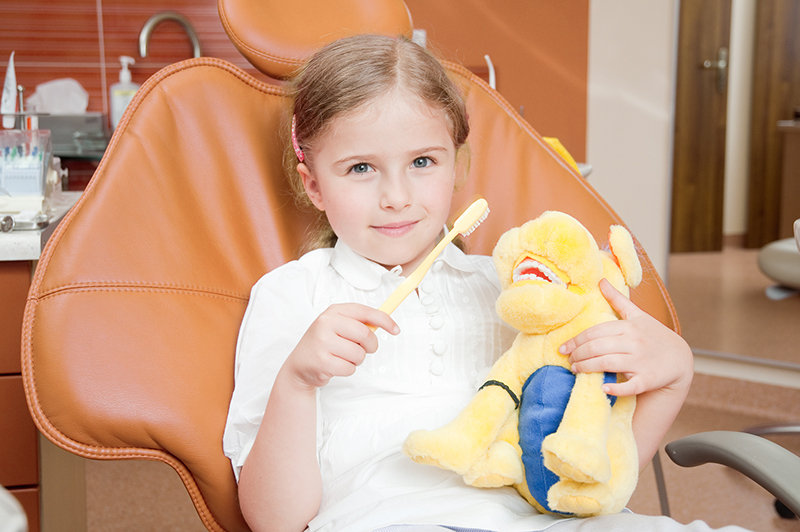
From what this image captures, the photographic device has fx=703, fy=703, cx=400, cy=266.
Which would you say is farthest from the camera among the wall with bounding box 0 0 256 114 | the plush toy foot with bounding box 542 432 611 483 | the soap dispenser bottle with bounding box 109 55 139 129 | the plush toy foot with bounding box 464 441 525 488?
the wall with bounding box 0 0 256 114

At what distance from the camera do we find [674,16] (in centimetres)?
234

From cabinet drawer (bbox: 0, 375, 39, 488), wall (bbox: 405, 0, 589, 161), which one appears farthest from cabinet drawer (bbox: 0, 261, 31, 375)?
wall (bbox: 405, 0, 589, 161)

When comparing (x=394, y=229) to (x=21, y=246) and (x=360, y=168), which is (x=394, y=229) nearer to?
(x=360, y=168)

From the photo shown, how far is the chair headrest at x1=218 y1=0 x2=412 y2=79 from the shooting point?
99cm

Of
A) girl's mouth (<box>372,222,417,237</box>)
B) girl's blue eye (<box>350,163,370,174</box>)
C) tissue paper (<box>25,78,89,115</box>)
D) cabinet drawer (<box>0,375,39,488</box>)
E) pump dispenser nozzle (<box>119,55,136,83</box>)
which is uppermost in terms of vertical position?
A: pump dispenser nozzle (<box>119,55,136,83</box>)

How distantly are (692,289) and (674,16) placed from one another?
94cm

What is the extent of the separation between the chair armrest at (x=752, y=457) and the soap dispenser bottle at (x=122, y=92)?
68.7 inches

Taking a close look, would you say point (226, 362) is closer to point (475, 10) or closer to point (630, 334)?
point (630, 334)

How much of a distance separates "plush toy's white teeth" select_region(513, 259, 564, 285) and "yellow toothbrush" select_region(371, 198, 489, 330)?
8 cm

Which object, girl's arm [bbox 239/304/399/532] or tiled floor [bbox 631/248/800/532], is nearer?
girl's arm [bbox 239/304/399/532]

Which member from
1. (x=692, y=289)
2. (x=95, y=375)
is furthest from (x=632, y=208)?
(x=95, y=375)

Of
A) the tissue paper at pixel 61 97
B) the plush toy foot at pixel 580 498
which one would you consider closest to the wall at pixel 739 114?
the plush toy foot at pixel 580 498

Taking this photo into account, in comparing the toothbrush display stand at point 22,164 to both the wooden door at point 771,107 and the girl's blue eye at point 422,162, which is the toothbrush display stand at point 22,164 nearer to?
the girl's blue eye at point 422,162

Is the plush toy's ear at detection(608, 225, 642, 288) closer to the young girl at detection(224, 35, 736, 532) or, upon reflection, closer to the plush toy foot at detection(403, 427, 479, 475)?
the young girl at detection(224, 35, 736, 532)
